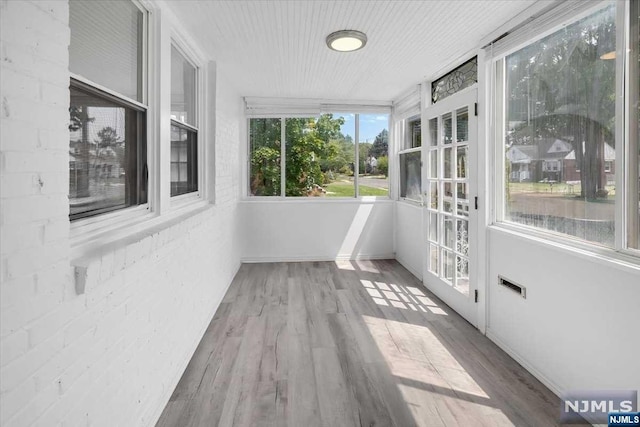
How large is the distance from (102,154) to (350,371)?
75.0 inches

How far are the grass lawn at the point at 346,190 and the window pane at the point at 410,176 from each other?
1.37 feet

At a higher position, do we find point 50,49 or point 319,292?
point 50,49

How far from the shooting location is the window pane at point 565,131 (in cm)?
191

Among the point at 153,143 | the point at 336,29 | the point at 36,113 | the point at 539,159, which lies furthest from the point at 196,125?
the point at 539,159

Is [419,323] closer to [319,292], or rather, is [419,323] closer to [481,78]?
[319,292]

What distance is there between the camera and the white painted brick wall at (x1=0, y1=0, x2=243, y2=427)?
3.17 ft

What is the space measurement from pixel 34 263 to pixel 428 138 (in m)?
3.78

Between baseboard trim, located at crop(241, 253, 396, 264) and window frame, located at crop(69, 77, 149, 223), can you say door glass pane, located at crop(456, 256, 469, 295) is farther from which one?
window frame, located at crop(69, 77, 149, 223)

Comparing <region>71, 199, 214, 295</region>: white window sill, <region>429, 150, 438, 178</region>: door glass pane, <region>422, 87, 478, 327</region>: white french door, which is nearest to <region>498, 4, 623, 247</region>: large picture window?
<region>422, 87, 478, 327</region>: white french door

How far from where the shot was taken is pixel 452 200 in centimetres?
358

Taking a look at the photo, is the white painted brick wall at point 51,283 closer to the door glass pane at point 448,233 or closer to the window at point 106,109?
→ the window at point 106,109

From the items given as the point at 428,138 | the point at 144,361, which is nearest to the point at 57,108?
the point at 144,361

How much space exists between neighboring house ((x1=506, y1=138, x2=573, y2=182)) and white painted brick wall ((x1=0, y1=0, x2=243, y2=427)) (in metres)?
2.39

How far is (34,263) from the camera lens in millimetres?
1045
